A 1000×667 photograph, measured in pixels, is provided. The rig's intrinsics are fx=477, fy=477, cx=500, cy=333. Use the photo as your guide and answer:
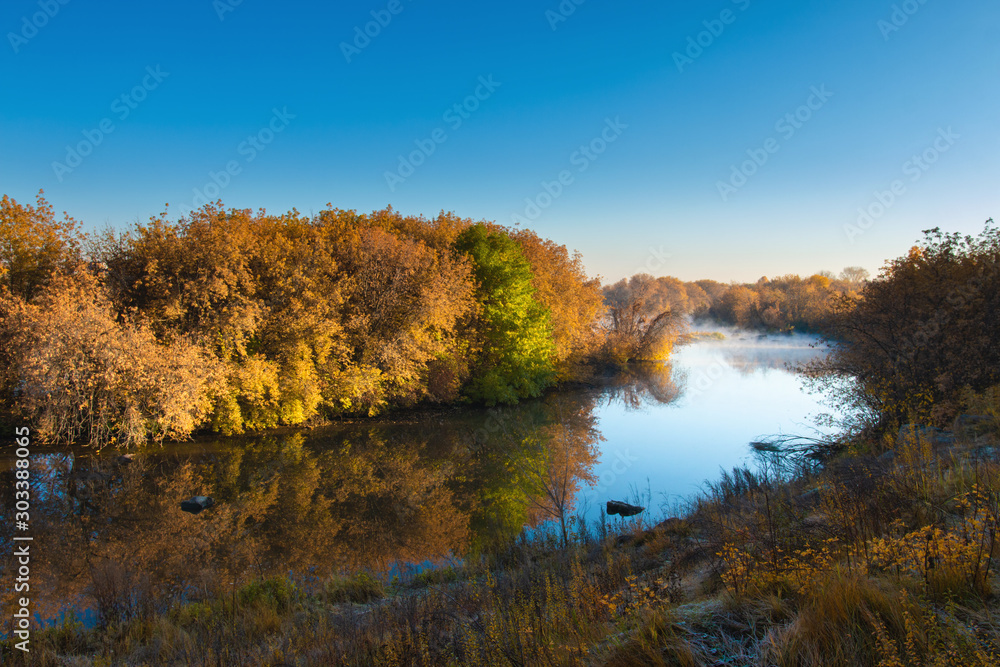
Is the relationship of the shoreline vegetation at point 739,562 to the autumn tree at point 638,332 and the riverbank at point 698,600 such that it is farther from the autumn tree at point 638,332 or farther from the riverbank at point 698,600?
the autumn tree at point 638,332

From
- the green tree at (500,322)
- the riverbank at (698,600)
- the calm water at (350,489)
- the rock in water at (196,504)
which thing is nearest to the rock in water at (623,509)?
the calm water at (350,489)

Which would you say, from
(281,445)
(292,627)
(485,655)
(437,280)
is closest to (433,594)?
(292,627)

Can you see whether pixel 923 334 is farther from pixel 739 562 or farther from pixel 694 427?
pixel 739 562

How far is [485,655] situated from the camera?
4.25 meters

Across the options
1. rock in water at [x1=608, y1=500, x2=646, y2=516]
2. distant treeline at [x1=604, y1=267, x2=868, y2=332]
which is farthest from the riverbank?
distant treeline at [x1=604, y1=267, x2=868, y2=332]

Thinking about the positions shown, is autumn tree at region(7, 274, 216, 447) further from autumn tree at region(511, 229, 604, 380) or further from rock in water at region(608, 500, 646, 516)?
autumn tree at region(511, 229, 604, 380)

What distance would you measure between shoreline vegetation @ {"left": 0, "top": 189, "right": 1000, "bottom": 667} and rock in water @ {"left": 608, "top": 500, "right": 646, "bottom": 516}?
2.37 feet

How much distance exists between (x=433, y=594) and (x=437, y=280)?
1925 centimetres

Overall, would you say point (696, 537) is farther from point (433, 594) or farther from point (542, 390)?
point (542, 390)

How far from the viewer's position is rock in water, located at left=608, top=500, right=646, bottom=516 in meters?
12.3

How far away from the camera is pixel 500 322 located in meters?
28.9

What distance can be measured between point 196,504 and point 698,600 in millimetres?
13173

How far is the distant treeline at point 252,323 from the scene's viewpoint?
1644 centimetres

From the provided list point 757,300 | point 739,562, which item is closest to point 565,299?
point 739,562
